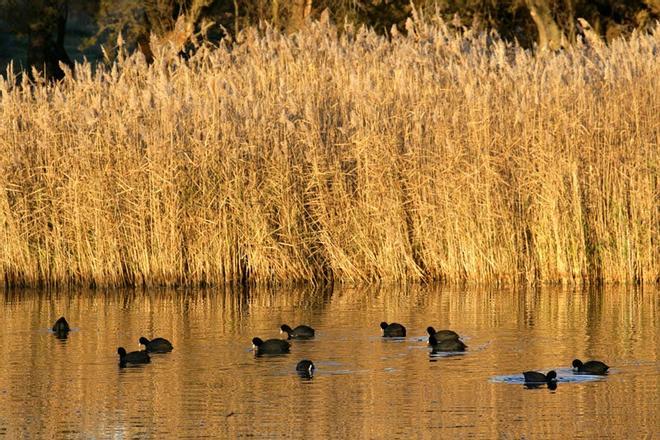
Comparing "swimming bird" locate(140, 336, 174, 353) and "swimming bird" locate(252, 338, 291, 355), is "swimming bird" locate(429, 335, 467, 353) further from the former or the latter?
"swimming bird" locate(140, 336, 174, 353)

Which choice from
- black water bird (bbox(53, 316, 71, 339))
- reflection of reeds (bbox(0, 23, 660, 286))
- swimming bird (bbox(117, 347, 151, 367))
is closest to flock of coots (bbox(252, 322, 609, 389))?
swimming bird (bbox(117, 347, 151, 367))

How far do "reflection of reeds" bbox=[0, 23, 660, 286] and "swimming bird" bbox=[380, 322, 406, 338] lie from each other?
3.60m

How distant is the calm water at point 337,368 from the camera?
9430mm

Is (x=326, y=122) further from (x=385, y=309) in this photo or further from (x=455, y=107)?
(x=385, y=309)

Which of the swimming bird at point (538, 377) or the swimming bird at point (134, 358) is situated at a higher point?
the swimming bird at point (134, 358)

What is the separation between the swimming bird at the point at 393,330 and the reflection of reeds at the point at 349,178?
3.60 meters

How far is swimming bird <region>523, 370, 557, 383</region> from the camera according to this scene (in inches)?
408

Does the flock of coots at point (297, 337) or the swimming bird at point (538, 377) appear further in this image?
the flock of coots at point (297, 337)

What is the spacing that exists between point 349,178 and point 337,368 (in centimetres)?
566

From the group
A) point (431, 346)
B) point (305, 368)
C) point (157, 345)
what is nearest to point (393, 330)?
point (431, 346)

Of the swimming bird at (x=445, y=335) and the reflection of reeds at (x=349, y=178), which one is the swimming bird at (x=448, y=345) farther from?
the reflection of reeds at (x=349, y=178)

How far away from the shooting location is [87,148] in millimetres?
17172

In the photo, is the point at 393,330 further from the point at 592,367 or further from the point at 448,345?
the point at 592,367

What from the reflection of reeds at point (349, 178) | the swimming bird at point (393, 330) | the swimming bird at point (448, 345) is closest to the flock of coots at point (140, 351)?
the swimming bird at point (393, 330)
